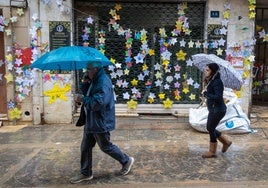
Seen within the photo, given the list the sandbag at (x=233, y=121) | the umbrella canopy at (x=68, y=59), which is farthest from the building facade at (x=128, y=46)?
the umbrella canopy at (x=68, y=59)

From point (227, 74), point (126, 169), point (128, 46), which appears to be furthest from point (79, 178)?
point (128, 46)

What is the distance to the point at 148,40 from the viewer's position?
8.12 meters

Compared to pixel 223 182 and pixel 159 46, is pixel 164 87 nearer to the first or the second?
pixel 159 46

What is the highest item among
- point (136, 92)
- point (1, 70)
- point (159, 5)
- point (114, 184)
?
point (159, 5)

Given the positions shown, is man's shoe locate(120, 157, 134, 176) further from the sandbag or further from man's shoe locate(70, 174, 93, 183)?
the sandbag

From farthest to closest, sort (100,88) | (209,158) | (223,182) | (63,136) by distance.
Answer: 1. (63,136)
2. (209,158)
3. (223,182)
4. (100,88)

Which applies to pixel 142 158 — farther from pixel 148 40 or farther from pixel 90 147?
pixel 148 40

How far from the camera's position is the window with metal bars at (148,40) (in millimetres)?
8070

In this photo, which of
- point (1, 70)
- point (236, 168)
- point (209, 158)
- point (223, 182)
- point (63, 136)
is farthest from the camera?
point (1, 70)

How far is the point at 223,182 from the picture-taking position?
4582 mm

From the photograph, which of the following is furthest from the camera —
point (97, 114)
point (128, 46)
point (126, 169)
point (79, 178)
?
point (128, 46)

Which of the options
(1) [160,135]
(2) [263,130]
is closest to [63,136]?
(1) [160,135]

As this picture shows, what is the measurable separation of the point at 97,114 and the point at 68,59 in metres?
0.81

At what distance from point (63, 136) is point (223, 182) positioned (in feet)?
11.9
